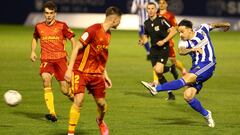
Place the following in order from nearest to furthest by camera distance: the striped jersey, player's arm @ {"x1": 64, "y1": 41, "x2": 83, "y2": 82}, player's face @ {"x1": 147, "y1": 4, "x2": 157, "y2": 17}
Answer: player's arm @ {"x1": 64, "y1": 41, "x2": 83, "y2": 82} < the striped jersey < player's face @ {"x1": 147, "y1": 4, "x2": 157, "y2": 17}

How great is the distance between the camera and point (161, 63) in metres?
15.9

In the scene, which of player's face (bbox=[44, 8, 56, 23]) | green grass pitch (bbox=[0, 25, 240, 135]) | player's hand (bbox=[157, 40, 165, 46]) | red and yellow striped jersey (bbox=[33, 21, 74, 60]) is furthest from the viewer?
player's hand (bbox=[157, 40, 165, 46])

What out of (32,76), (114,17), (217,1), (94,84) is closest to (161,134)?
(94,84)

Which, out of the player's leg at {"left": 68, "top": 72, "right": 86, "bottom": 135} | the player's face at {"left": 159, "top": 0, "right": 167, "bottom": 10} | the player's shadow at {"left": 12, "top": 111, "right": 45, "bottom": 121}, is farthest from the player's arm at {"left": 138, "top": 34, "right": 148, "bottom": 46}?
the player's leg at {"left": 68, "top": 72, "right": 86, "bottom": 135}

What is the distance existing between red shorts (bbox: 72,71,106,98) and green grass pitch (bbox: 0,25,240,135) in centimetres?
112

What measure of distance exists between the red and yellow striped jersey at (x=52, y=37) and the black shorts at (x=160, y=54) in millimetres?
3321

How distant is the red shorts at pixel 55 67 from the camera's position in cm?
1295

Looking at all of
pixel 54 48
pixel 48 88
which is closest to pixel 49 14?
pixel 54 48


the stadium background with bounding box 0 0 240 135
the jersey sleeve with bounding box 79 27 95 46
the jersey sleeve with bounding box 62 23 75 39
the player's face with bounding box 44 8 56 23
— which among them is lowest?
the stadium background with bounding box 0 0 240 135

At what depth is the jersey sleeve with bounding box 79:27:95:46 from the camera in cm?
1045

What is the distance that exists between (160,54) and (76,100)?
548 cm

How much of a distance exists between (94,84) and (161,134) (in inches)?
61.8

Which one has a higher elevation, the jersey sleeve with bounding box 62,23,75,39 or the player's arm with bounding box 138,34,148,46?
the jersey sleeve with bounding box 62,23,75,39

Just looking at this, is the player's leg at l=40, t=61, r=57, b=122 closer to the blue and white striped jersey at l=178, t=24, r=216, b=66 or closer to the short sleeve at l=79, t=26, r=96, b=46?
the blue and white striped jersey at l=178, t=24, r=216, b=66
